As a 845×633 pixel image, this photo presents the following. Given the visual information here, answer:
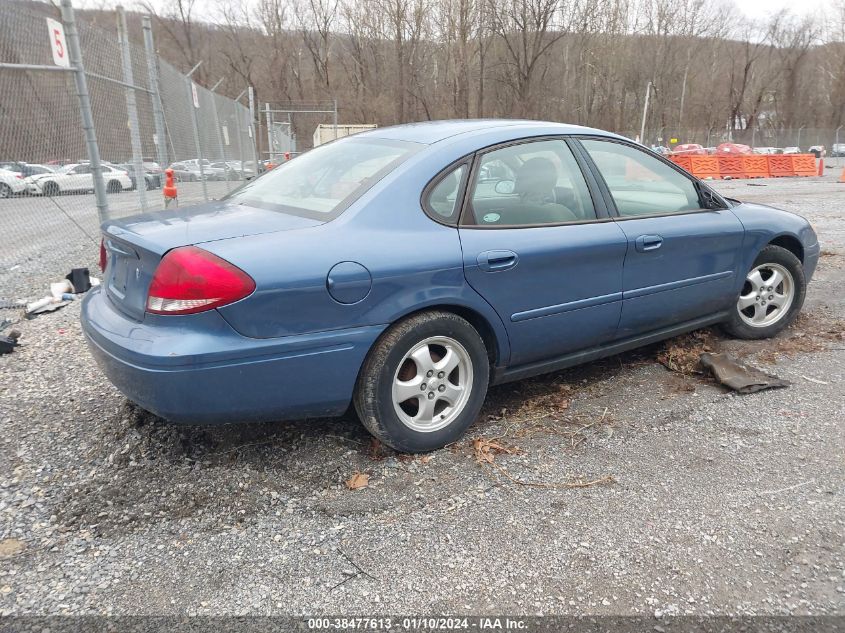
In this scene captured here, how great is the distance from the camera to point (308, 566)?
220 cm

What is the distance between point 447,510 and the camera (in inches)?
99.7

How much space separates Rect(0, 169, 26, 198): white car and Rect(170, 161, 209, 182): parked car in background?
430 cm

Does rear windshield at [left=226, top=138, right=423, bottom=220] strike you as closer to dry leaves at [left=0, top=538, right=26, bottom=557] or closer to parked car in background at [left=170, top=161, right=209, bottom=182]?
dry leaves at [left=0, top=538, right=26, bottom=557]

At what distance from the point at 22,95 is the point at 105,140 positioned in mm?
1252

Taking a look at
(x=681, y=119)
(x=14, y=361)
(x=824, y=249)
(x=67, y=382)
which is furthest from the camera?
(x=681, y=119)

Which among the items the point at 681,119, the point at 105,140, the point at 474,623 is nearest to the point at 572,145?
the point at 474,623

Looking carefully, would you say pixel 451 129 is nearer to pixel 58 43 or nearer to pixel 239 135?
pixel 58 43

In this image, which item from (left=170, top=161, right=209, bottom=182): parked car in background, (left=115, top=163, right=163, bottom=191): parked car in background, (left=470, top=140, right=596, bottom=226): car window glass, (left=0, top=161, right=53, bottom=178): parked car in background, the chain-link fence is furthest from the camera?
(left=170, top=161, right=209, bottom=182): parked car in background

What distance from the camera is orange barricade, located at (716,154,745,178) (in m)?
24.0

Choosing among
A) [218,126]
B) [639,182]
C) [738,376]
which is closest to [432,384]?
[639,182]

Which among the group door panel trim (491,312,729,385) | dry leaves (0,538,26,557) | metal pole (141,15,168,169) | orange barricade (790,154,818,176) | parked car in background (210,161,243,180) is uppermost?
metal pole (141,15,168,169)

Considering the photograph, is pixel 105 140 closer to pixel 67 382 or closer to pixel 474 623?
pixel 67 382

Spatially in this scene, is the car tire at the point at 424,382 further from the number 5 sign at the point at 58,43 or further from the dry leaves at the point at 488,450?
the number 5 sign at the point at 58,43

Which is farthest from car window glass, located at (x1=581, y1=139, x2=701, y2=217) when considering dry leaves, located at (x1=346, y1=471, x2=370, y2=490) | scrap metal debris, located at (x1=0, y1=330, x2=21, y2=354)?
scrap metal debris, located at (x1=0, y1=330, x2=21, y2=354)
